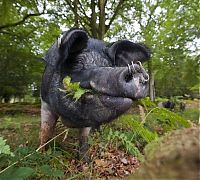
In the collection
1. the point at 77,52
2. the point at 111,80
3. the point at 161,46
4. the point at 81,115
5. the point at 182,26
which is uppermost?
the point at 182,26

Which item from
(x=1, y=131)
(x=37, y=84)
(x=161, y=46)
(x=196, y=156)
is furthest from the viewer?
(x=37, y=84)

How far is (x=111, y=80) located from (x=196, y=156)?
4.28ft

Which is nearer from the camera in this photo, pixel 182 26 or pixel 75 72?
A: pixel 75 72

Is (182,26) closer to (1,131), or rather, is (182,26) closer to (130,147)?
(1,131)

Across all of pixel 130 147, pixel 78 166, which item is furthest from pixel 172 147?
pixel 78 166

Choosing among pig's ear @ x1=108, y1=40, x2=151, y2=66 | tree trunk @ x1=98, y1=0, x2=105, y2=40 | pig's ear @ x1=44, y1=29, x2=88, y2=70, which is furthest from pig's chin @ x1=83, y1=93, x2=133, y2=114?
tree trunk @ x1=98, y1=0, x2=105, y2=40

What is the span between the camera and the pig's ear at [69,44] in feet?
7.14

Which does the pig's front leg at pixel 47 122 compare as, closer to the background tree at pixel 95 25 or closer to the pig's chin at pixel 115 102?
the pig's chin at pixel 115 102

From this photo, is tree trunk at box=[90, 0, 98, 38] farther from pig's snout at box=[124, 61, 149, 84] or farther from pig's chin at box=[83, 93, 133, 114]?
pig's snout at box=[124, 61, 149, 84]

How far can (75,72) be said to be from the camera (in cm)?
228

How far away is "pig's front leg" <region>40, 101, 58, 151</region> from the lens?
321 centimetres

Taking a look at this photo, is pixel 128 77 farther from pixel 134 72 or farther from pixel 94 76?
pixel 94 76

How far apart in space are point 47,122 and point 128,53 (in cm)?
124

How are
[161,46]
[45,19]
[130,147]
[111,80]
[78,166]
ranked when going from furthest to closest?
[45,19], [161,46], [78,166], [130,147], [111,80]
